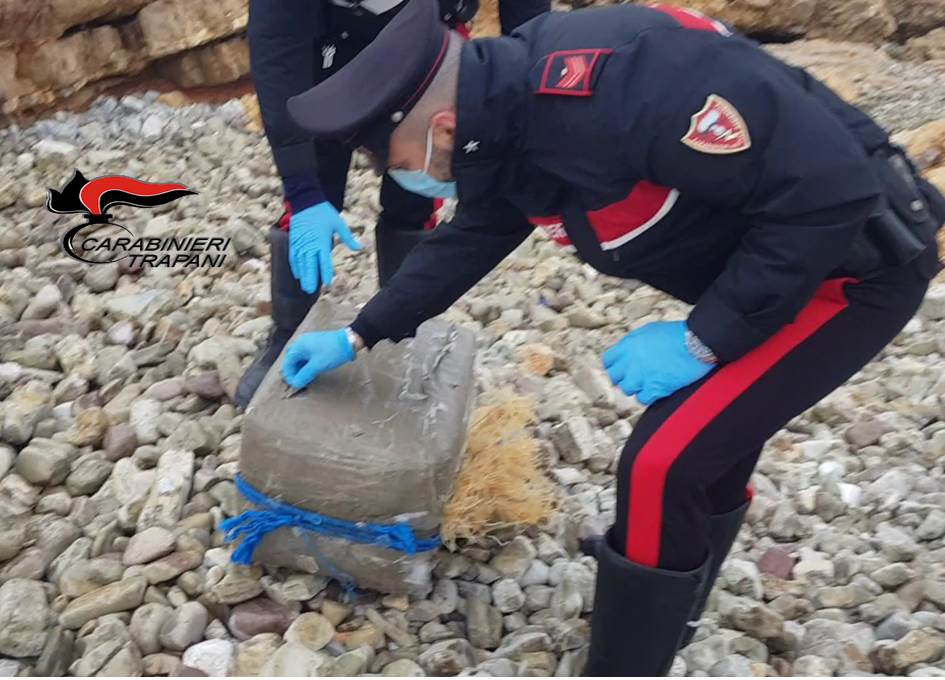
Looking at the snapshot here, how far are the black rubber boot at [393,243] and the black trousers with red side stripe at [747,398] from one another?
1.35m

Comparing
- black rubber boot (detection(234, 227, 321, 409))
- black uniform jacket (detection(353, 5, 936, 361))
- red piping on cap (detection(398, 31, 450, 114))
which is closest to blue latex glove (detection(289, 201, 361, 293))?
black rubber boot (detection(234, 227, 321, 409))

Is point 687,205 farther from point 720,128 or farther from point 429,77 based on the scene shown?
point 429,77

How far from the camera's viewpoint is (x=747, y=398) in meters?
1.55

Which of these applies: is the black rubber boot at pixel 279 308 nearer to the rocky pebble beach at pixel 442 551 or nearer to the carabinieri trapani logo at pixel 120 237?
the rocky pebble beach at pixel 442 551

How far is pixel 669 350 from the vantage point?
1.57 meters

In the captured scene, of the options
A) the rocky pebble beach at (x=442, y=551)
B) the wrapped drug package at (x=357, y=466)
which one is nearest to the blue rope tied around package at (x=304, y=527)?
the wrapped drug package at (x=357, y=466)

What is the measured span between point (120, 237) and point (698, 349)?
320 cm

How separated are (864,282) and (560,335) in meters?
1.93

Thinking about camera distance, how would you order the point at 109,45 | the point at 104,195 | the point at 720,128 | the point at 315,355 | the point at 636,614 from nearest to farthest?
1. the point at 720,128
2. the point at 636,614
3. the point at 315,355
4. the point at 104,195
5. the point at 109,45

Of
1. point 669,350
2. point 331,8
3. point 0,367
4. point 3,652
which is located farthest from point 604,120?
point 0,367

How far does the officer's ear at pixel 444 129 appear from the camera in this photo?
141cm

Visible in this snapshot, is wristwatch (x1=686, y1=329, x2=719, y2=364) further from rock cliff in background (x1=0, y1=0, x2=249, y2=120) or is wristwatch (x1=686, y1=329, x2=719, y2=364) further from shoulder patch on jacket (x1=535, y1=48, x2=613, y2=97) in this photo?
rock cliff in background (x1=0, y1=0, x2=249, y2=120)

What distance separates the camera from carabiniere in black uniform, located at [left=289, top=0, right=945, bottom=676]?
138cm

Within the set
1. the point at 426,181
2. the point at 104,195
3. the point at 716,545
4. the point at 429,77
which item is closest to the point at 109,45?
the point at 104,195
